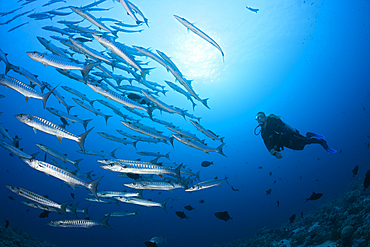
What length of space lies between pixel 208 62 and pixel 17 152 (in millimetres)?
22086

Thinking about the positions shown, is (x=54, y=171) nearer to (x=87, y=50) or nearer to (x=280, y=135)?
(x=87, y=50)

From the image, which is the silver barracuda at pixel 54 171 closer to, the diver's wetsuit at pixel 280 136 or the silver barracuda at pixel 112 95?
the silver barracuda at pixel 112 95

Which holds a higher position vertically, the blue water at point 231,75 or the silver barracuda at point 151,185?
the blue water at point 231,75

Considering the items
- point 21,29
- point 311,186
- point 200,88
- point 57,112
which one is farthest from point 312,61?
point 311,186

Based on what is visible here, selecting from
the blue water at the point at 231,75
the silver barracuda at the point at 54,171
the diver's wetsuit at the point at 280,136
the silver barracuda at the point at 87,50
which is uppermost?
the blue water at the point at 231,75

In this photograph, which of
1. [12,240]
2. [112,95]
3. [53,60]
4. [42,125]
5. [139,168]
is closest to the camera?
[42,125]

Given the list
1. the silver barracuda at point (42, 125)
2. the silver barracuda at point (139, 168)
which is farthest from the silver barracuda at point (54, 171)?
the silver barracuda at point (42, 125)

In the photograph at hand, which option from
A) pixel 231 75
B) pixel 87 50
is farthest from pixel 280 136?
pixel 231 75

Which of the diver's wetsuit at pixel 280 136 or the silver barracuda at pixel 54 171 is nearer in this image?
the silver barracuda at pixel 54 171

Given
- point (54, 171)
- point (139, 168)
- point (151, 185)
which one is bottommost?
point (54, 171)

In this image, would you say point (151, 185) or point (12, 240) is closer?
point (151, 185)

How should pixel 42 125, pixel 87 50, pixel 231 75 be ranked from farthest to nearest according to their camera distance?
pixel 231 75, pixel 87 50, pixel 42 125

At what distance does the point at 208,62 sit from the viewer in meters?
22.8

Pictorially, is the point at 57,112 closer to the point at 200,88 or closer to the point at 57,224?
the point at 57,224
